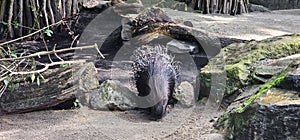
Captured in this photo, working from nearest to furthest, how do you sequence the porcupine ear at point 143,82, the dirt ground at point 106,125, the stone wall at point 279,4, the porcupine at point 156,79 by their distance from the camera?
1. the dirt ground at point 106,125
2. the porcupine at point 156,79
3. the porcupine ear at point 143,82
4. the stone wall at point 279,4

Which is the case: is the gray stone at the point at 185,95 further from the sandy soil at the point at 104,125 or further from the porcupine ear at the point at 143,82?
the porcupine ear at the point at 143,82

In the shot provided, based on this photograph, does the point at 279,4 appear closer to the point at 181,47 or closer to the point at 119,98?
the point at 181,47

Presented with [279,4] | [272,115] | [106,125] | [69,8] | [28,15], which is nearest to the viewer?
[272,115]

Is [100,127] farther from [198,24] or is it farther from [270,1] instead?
[270,1]

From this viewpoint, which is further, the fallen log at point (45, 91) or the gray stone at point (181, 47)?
the gray stone at point (181, 47)

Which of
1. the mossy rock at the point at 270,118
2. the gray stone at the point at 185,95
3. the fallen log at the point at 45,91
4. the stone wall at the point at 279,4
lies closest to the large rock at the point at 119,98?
the gray stone at the point at 185,95

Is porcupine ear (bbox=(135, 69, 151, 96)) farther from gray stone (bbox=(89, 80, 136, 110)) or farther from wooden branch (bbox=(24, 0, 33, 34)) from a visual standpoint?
wooden branch (bbox=(24, 0, 33, 34))

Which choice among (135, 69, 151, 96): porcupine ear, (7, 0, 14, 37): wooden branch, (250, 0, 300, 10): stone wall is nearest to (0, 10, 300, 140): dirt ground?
(135, 69, 151, 96): porcupine ear

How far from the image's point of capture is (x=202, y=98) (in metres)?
2.63

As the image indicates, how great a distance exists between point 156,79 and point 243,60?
22.5 inches

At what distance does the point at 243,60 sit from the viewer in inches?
102

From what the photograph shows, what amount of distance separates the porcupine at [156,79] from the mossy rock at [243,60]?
8.8 inches

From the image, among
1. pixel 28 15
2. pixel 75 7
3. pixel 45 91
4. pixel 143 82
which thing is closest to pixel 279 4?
pixel 75 7

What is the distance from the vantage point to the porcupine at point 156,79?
2.43 metres
